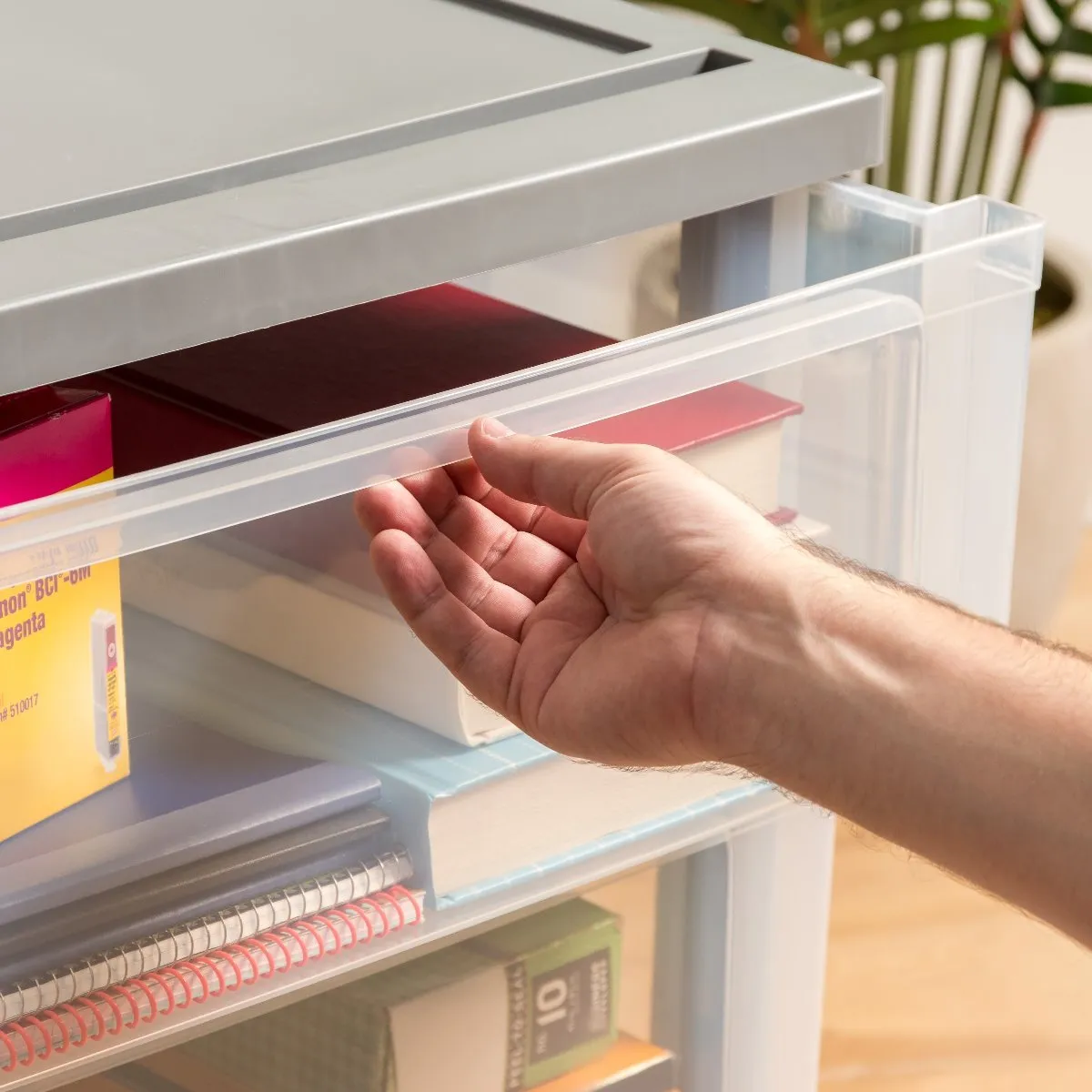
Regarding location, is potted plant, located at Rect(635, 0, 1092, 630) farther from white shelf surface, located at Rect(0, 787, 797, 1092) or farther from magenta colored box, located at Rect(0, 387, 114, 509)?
magenta colored box, located at Rect(0, 387, 114, 509)

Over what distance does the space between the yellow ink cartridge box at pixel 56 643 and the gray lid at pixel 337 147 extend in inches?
2.2

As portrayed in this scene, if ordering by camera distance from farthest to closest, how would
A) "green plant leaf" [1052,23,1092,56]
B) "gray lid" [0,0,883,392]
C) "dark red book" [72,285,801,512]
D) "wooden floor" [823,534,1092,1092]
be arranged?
"green plant leaf" [1052,23,1092,56] → "wooden floor" [823,534,1092,1092] → "dark red book" [72,285,801,512] → "gray lid" [0,0,883,392]

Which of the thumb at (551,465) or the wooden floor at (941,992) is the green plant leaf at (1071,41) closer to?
the wooden floor at (941,992)

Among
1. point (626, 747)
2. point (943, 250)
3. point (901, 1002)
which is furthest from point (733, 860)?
point (901, 1002)

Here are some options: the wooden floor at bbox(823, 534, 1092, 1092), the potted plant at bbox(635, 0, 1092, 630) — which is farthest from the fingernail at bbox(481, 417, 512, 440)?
the potted plant at bbox(635, 0, 1092, 630)

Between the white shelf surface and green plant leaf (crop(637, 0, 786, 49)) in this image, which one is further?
green plant leaf (crop(637, 0, 786, 49))

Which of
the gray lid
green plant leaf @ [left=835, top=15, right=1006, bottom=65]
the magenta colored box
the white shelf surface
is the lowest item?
the white shelf surface

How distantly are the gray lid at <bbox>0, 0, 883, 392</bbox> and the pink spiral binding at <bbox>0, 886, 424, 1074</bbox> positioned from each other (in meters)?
0.20

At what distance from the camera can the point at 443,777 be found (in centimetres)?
57

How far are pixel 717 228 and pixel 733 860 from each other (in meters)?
0.26

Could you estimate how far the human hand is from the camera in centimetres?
53

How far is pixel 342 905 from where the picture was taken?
1.82 ft

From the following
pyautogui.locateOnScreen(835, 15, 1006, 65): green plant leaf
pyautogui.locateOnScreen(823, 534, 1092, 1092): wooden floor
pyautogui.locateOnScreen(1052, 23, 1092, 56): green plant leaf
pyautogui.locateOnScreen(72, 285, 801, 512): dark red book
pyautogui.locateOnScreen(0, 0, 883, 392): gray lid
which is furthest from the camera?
pyautogui.locateOnScreen(1052, 23, 1092, 56): green plant leaf

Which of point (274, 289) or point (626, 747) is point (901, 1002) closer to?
point (626, 747)
